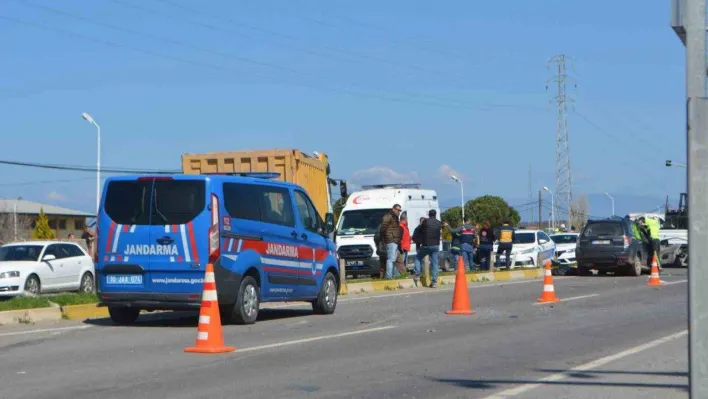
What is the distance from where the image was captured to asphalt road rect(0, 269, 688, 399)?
9258 millimetres

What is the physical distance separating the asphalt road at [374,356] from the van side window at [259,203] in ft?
5.29

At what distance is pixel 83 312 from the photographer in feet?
56.7

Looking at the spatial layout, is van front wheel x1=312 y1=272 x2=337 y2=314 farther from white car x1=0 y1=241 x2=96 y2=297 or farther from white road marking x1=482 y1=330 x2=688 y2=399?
white car x1=0 y1=241 x2=96 y2=297

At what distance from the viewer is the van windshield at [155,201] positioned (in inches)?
575

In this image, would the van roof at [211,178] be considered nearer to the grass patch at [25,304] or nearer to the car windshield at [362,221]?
the grass patch at [25,304]

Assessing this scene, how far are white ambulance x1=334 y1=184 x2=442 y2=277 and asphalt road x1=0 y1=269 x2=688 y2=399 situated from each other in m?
Answer: 12.2

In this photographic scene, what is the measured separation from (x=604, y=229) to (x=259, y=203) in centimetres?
1815

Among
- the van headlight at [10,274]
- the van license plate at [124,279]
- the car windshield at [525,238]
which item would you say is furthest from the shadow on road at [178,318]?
the car windshield at [525,238]

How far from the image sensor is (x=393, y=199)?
32.3 meters

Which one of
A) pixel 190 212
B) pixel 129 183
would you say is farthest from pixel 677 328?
pixel 129 183

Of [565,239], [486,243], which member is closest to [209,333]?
[486,243]

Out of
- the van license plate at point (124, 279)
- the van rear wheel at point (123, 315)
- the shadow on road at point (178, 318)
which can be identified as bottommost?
the shadow on road at point (178, 318)

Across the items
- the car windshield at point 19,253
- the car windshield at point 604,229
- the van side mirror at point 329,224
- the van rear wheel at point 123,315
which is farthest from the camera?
the car windshield at point 604,229

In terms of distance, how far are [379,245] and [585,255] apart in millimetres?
6973
